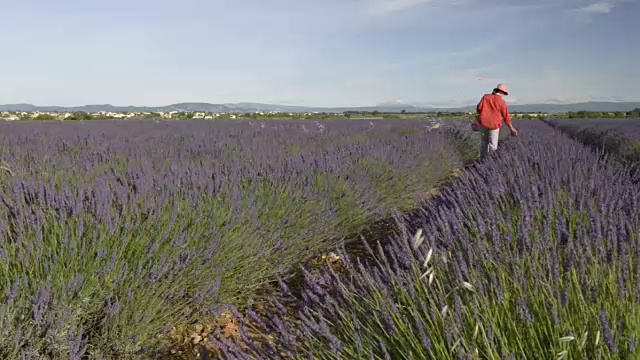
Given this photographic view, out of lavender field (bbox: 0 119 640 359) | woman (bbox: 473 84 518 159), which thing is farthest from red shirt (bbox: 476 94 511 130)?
lavender field (bbox: 0 119 640 359)

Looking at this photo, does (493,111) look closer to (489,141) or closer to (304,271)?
(489,141)

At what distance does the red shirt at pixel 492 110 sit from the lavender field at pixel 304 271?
313 cm

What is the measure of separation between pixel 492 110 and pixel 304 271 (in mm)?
6145

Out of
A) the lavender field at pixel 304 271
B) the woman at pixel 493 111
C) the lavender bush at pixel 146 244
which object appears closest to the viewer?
the lavender field at pixel 304 271

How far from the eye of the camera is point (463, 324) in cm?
129

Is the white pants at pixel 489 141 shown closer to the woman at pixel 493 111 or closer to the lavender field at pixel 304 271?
the woman at pixel 493 111

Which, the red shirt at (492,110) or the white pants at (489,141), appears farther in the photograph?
the white pants at (489,141)

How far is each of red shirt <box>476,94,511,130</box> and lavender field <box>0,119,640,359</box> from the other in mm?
3130

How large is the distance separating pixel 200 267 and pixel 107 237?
0.44 metres

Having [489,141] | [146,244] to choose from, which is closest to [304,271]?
[146,244]

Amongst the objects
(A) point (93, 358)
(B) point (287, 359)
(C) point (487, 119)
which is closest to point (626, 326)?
(B) point (287, 359)

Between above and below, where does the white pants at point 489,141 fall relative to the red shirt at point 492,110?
below

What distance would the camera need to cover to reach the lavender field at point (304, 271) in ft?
4.03

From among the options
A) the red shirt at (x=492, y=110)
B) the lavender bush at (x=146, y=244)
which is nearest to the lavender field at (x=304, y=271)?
the lavender bush at (x=146, y=244)
